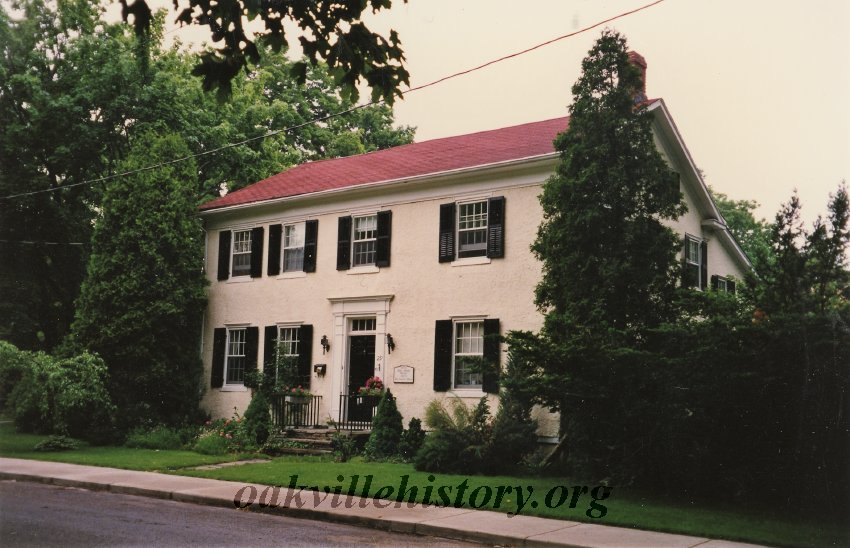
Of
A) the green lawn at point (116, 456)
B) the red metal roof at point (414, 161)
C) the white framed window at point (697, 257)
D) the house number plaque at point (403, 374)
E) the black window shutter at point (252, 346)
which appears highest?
the red metal roof at point (414, 161)

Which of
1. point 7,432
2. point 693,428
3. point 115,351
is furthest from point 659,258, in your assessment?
point 7,432

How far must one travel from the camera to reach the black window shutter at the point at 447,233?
18.9m

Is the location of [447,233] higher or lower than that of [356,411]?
higher

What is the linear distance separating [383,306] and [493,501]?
352 inches

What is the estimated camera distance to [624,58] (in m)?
14.8

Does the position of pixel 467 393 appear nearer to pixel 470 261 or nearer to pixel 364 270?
pixel 470 261

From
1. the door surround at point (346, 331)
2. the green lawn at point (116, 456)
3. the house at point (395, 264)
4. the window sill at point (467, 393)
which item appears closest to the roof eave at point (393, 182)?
the house at point (395, 264)

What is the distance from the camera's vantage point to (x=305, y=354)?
2114cm

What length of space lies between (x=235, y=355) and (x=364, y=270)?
5.28 meters

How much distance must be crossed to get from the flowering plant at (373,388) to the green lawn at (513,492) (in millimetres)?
2017

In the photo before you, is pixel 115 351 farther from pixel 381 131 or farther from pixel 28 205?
pixel 381 131

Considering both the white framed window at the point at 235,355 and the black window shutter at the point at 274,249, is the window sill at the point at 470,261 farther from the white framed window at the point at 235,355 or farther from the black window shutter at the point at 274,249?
the white framed window at the point at 235,355

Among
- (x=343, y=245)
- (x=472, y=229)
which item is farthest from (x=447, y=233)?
(x=343, y=245)

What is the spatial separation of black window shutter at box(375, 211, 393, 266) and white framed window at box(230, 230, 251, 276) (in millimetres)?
5029
